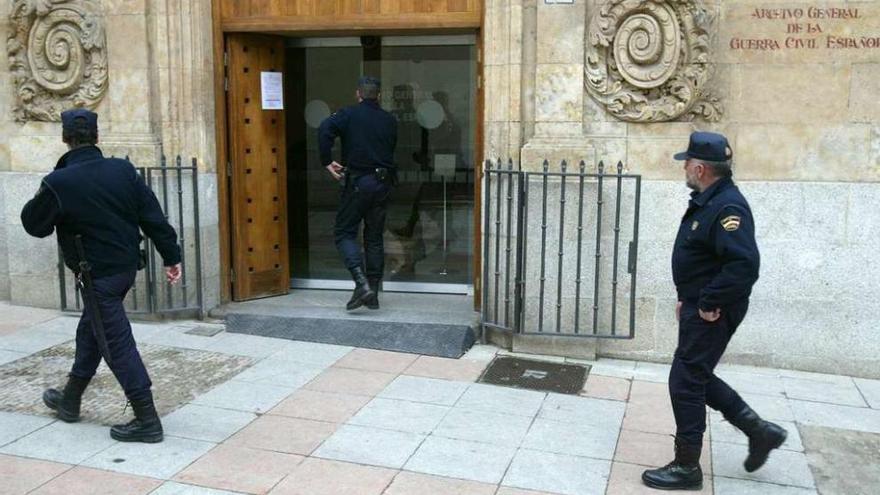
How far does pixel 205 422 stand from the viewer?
5.15 meters

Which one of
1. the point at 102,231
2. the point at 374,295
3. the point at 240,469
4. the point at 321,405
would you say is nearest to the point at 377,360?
the point at 374,295

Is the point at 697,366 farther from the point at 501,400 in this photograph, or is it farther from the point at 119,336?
the point at 119,336

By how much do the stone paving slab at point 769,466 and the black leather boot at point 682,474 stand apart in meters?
0.29

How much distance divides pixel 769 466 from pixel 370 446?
2.24m

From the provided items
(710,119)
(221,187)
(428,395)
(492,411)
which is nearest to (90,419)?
(428,395)

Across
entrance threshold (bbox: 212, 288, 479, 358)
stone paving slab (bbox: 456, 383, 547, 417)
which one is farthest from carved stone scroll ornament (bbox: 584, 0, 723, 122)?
stone paving slab (bbox: 456, 383, 547, 417)

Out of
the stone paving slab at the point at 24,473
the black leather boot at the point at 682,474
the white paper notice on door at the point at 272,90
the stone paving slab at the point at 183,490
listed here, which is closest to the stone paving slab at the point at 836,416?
the black leather boot at the point at 682,474

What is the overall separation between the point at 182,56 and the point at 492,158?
2.85 m

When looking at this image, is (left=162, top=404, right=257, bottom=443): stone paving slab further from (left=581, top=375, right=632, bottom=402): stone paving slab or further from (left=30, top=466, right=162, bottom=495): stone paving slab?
(left=581, top=375, right=632, bottom=402): stone paving slab

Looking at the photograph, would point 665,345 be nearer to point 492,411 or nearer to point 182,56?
point 492,411

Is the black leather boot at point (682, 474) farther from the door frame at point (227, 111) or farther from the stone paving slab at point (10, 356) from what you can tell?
the stone paving slab at point (10, 356)

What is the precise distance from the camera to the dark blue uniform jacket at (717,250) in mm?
3965

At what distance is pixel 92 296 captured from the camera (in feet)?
Answer: 15.2

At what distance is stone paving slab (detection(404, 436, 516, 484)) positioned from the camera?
450 centimetres
